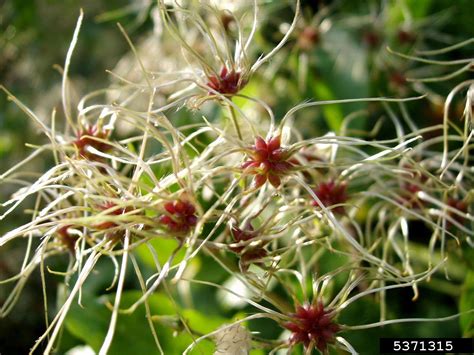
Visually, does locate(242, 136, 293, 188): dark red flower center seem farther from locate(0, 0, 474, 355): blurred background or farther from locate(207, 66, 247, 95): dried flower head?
locate(0, 0, 474, 355): blurred background

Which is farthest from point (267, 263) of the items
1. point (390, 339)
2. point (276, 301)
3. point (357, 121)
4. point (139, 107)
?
point (139, 107)

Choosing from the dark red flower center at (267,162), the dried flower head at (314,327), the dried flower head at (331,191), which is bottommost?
the dried flower head at (314,327)

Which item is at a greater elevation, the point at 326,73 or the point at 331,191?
the point at 326,73

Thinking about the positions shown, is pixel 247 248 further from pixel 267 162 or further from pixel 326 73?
pixel 326 73

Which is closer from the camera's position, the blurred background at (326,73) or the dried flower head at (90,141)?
the dried flower head at (90,141)

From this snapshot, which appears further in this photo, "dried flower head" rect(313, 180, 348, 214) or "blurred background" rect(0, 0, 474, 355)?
"blurred background" rect(0, 0, 474, 355)

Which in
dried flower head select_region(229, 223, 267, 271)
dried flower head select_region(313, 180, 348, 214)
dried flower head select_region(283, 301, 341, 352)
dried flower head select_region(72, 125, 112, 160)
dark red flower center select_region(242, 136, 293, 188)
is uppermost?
dried flower head select_region(72, 125, 112, 160)

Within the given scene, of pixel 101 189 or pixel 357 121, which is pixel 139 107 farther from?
pixel 101 189

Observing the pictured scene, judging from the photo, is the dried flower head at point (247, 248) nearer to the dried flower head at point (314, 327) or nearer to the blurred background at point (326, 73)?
the dried flower head at point (314, 327)

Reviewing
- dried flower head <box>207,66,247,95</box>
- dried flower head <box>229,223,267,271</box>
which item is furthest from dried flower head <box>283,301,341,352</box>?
dried flower head <box>207,66,247,95</box>

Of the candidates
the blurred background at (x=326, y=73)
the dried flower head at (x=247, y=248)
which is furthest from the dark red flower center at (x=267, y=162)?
the blurred background at (x=326, y=73)

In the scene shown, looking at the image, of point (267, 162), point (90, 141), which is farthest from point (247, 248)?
point (90, 141)
